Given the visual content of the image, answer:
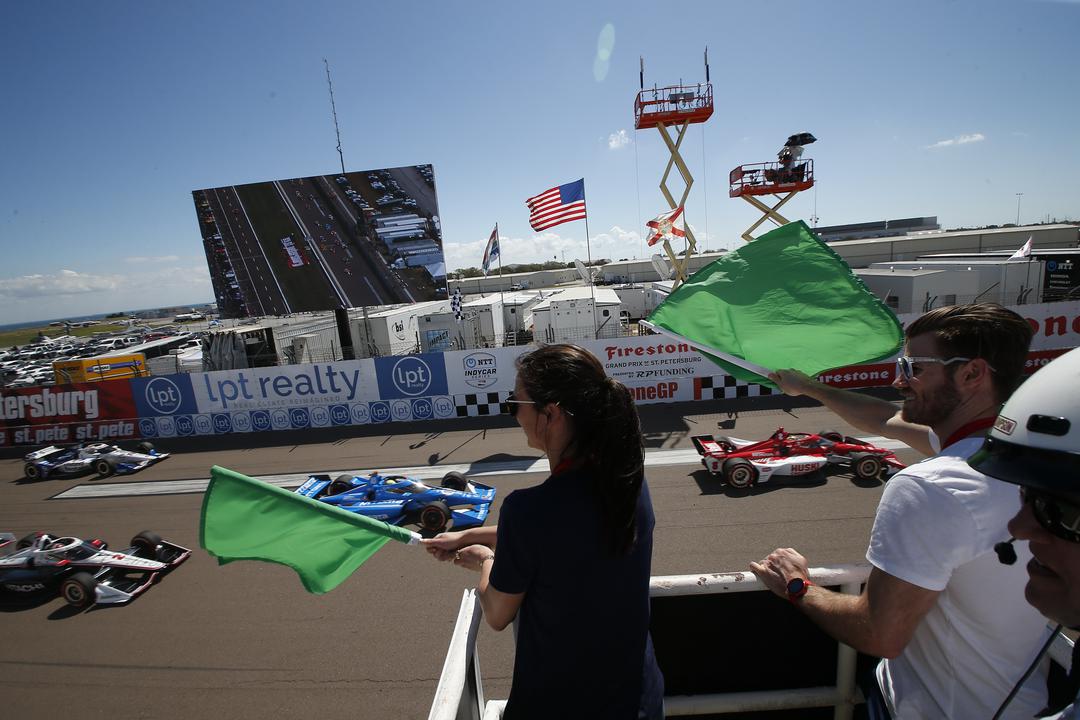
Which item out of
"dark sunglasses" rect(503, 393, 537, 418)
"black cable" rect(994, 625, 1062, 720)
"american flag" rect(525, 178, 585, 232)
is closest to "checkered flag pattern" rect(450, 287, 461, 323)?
"american flag" rect(525, 178, 585, 232)

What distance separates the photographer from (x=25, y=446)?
42.4 ft

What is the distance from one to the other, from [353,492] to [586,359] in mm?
6783

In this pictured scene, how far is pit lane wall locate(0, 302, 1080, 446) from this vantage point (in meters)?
11.5

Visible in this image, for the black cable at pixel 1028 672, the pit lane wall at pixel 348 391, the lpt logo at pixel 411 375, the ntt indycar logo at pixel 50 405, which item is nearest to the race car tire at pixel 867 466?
the pit lane wall at pixel 348 391

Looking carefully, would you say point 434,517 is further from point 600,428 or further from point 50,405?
point 50,405

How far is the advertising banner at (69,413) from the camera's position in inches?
497

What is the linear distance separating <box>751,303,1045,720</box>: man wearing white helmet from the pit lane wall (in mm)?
9804

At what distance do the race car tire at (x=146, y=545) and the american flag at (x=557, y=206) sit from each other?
12.4 meters

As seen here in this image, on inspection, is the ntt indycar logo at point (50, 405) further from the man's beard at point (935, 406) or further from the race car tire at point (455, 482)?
the man's beard at point (935, 406)

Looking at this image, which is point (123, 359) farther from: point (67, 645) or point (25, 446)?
point (67, 645)

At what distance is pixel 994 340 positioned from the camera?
1.52 meters

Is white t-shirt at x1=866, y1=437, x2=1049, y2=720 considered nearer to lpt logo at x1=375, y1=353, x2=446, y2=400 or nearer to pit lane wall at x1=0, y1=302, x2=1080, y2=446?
pit lane wall at x1=0, y1=302, x2=1080, y2=446

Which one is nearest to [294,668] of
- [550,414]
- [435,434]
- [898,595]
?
[550,414]

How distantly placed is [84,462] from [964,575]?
542 inches
